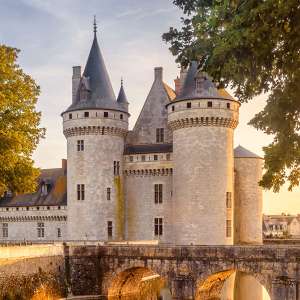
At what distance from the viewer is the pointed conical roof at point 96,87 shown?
39.4 meters

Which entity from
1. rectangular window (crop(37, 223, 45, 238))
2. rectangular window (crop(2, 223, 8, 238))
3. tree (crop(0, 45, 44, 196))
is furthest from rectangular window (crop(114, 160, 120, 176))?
tree (crop(0, 45, 44, 196))

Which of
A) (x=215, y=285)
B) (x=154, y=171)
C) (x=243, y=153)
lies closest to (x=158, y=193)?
(x=154, y=171)

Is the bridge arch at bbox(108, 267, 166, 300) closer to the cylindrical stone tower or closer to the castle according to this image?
the castle

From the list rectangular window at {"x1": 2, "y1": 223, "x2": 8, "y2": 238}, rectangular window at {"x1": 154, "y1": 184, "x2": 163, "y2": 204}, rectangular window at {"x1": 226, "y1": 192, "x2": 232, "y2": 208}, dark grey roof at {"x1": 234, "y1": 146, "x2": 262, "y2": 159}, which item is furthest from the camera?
rectangular window at {"x1": 2, "y1": 223, "x2": 8, "y2": 238}

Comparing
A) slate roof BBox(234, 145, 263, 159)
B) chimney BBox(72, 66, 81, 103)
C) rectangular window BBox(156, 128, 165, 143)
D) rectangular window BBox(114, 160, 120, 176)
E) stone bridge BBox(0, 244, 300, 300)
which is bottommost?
stone bridge BBox(0, 244, 300, 300)

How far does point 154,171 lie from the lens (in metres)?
39.7

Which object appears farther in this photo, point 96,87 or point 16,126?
point 96,87

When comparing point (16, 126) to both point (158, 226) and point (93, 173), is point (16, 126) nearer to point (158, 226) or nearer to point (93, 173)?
point (93, 173)

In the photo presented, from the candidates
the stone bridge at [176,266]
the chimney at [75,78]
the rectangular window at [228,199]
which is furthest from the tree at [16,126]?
the chimney at [75,78]

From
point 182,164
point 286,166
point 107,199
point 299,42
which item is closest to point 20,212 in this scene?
point 107,199

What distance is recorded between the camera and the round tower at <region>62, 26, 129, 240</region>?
3881cm

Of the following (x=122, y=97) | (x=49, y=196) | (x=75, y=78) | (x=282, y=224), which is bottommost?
(x=282, y=224)

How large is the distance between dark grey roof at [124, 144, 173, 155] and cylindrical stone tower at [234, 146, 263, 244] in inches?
212

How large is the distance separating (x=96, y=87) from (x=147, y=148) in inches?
226
